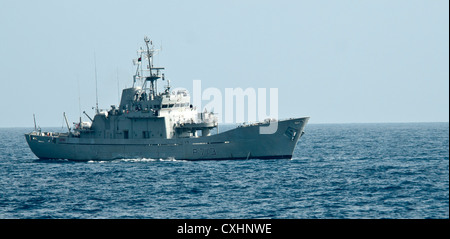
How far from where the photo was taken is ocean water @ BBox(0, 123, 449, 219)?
26.6 meters

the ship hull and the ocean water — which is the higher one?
the ship hull

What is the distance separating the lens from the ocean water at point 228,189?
26609 millimetres

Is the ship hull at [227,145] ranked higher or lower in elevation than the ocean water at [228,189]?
higher

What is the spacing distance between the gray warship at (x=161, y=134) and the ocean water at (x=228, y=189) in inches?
40.0

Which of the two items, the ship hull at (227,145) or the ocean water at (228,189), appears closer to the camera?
the ocean water at (228,189)

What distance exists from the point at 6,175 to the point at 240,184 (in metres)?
20.3

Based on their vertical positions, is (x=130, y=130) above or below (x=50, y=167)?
above

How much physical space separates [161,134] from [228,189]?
647 inches

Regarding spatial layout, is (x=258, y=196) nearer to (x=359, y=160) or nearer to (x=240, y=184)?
(x=240, y=184)

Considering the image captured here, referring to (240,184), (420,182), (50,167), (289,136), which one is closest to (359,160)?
(289,136)

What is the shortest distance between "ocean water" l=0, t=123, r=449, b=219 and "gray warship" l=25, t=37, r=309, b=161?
1.02 metres

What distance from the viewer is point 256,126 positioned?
46438 millimetres
